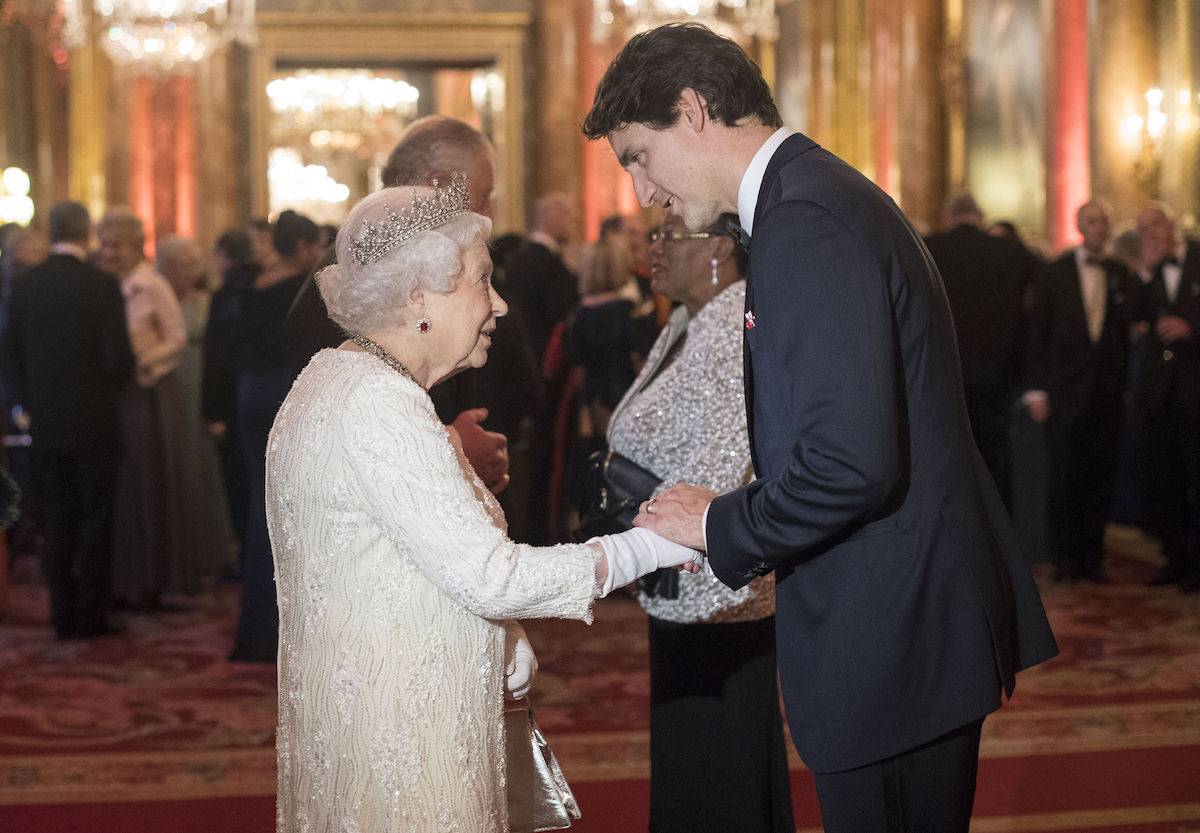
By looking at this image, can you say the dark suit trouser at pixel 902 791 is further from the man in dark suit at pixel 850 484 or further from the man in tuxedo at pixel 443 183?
the man in tuxedo at pixel 443 183

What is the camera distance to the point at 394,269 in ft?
7.12

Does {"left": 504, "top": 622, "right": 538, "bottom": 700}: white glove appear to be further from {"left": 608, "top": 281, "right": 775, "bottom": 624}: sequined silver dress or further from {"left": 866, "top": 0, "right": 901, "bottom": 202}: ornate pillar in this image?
{"left": 866, "top": 0, "right": 901, "bottom": 202}: ornate pillar

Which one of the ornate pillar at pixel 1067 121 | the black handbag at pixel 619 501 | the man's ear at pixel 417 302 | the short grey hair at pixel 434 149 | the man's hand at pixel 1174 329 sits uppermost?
the ornate pillar at pixel 1067 121

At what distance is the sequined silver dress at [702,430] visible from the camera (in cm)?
305

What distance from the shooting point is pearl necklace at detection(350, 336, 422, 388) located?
218cm

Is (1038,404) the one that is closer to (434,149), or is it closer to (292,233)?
(292,233)

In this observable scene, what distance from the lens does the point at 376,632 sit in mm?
2107

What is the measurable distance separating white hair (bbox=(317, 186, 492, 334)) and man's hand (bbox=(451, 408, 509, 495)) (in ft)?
2.77

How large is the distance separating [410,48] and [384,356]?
13.0 m

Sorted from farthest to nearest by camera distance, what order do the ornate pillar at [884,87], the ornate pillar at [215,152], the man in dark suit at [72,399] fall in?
the ornate pillar at [215,152]
the ornate pillar at [884,87]
the man in dark suit at [72,399]

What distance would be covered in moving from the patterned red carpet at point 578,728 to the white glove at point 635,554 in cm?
186

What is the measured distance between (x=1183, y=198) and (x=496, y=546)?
362 inches

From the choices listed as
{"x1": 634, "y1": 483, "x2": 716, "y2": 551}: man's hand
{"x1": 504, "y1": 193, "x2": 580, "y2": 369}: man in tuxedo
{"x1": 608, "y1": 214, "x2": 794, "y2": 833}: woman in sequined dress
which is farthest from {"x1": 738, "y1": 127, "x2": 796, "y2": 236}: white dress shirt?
{"x1": 504, "y1": 193, "x2": 580, "y2": 369}: man in tuxedo

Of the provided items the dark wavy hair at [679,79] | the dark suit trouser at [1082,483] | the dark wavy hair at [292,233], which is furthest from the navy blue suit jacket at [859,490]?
the dark suit trouser at [1082,483]
